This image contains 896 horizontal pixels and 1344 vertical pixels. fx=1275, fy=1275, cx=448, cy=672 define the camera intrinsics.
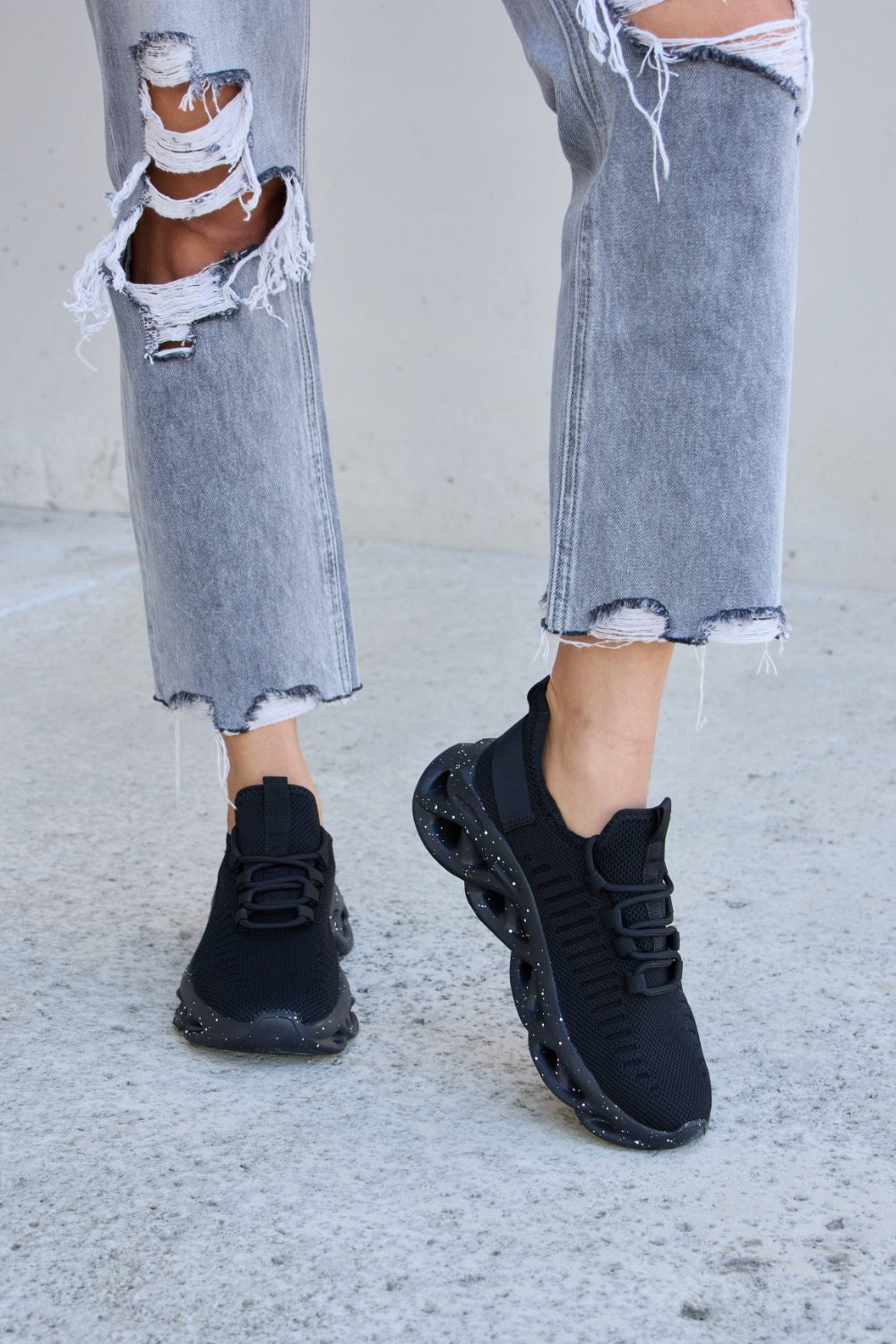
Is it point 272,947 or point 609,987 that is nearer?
point 609,987

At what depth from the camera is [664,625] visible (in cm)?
80

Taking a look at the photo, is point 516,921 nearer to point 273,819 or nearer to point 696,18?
point 273,819

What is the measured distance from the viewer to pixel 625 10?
75 centimetres

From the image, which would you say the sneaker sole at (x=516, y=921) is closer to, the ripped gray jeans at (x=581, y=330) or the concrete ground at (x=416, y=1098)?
the concrete ground at (x=416, y=1098)

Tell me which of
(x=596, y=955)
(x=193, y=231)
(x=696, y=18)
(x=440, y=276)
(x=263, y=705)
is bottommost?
(x=596, y=955)

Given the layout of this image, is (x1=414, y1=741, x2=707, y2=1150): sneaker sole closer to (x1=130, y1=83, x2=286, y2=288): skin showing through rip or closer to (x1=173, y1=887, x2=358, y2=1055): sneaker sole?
(x1=173, y1=887, x2=358, y2=1055): sneaker sole

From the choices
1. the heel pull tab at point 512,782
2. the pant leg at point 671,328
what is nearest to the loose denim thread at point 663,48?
the pant leg at point 671,328

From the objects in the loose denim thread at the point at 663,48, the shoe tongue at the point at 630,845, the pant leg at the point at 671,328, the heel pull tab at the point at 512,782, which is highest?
the loose denim thread at the point at 663,48

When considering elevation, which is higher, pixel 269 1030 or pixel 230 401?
pixel 230 401

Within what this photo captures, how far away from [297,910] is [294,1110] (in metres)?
0.15

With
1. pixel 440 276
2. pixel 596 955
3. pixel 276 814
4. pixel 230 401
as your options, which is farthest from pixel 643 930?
pixel 440 276

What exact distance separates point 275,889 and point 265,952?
5 cm

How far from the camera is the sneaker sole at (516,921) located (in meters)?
0.80

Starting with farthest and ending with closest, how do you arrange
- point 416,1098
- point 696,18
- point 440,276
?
point 440,276
point 416,1098
point 696,18
